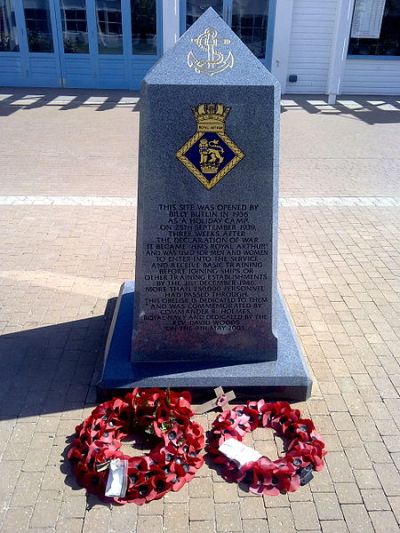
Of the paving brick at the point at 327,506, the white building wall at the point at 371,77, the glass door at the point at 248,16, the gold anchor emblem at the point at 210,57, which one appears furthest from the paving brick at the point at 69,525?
the white building wall at the point at 371,77

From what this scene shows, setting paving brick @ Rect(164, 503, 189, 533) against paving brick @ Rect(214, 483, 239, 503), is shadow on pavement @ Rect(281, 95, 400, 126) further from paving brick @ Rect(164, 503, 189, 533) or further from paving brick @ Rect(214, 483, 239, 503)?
paving brick @ Rect(164, 503, 189, 533)

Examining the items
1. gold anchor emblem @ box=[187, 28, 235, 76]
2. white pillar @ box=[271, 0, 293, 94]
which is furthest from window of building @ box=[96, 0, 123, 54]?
gold anchor emblem @ box=[187, 28, 235, 76]

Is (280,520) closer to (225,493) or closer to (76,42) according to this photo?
(225,493)

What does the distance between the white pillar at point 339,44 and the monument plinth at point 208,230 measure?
12.3 m

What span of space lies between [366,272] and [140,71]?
12543mm

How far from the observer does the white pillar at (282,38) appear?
47.7 feet

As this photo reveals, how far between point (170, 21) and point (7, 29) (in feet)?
16.6

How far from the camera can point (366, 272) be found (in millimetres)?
5277

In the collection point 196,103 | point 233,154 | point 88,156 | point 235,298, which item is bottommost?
point 88,156

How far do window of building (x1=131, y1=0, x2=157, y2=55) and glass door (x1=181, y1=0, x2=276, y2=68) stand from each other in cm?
90

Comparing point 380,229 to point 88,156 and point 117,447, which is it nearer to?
point 117,447

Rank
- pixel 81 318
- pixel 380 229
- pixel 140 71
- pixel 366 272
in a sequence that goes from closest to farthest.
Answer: pixel 81 318
pixel 366 272
pixel 380 229
pixel 140 71

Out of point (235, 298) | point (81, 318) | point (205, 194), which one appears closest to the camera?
point (205, 194)

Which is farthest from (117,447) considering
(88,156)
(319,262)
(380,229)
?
(88,156)
